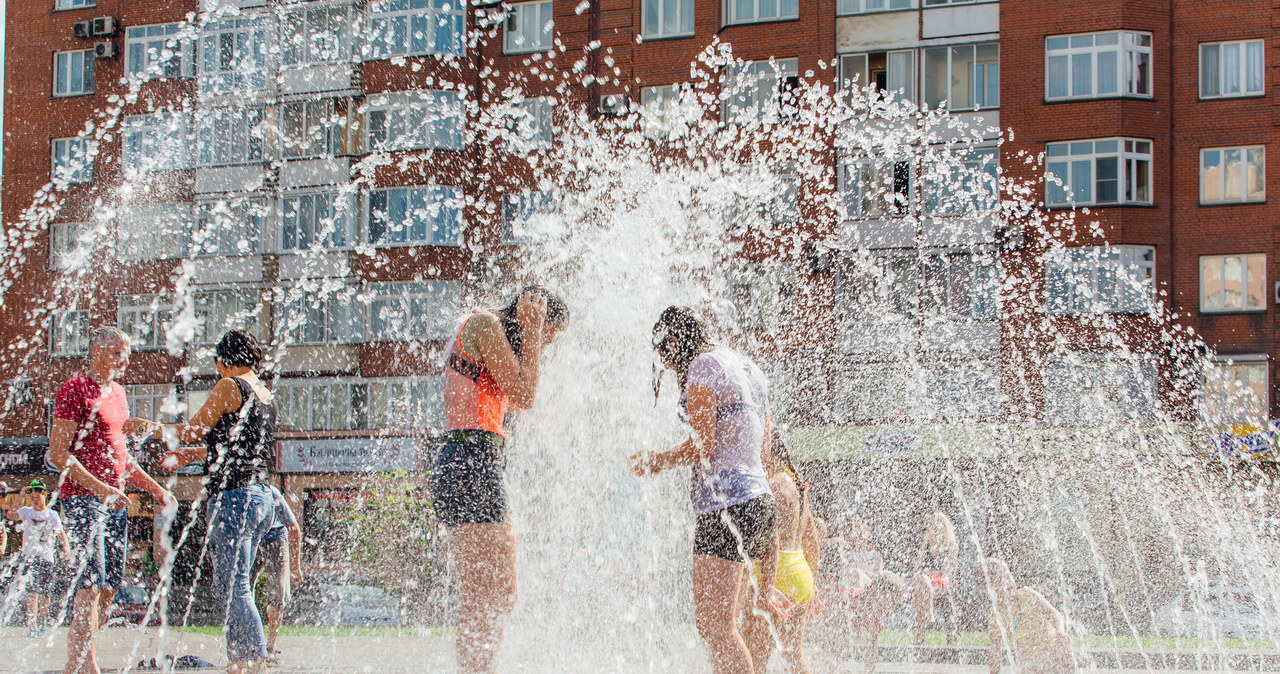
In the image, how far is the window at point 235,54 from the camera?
34.3m

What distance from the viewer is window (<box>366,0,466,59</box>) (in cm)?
3291

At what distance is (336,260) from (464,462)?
31.0 meters

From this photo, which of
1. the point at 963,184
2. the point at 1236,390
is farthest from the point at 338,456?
the point at 1236,390

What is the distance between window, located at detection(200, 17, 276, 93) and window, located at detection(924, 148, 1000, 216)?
64.9 ft

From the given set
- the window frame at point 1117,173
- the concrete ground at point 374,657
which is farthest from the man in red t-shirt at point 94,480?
the window frame at point 1117,173

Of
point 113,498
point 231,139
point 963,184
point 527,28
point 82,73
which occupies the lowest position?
point 113,498

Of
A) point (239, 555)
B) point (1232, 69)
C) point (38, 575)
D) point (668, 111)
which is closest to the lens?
point (239, 555)

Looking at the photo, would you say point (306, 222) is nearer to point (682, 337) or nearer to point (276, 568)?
point (276, 568)

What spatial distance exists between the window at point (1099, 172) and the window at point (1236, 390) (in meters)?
4.32

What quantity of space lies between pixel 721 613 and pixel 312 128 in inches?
1268

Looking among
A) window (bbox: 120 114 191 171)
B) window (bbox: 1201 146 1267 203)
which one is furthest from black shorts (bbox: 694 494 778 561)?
window (bbox: 120 114 191 171)

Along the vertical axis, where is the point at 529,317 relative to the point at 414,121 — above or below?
below

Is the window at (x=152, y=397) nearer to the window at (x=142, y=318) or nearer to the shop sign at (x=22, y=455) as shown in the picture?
the window at (x=142, y=318)

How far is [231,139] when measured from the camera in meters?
34.2
